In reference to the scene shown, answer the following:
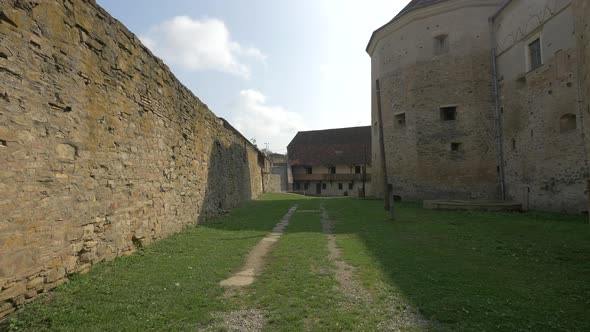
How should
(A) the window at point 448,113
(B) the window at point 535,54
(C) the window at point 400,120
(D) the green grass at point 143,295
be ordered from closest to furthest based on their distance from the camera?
1. (D) the green grass at point 143,295
2. (B) the window at point 535,54
3. (A) the window at point 448,113
4. (C) the window at point 400,120

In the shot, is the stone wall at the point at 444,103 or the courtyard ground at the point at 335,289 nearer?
the courtyard ground at the point at 335,289

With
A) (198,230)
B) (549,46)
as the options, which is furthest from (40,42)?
(549,46)

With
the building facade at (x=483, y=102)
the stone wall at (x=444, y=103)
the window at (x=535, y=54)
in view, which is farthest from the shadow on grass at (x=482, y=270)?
the stone wall at (x=444, y=103)

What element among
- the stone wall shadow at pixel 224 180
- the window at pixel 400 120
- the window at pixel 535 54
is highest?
the window at pixel 535 54

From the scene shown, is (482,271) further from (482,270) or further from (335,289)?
(335,289)

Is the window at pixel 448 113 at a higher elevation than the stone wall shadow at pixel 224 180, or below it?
higher

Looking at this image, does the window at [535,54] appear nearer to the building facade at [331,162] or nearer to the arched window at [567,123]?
the arched window at [567,123]

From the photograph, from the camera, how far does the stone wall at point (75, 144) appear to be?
11.0ft

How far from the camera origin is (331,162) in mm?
42125

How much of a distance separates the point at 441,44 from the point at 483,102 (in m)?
4.22

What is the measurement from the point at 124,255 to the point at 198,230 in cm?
295

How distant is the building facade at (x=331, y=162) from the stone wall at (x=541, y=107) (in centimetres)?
2362

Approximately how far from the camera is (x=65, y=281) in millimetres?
3963

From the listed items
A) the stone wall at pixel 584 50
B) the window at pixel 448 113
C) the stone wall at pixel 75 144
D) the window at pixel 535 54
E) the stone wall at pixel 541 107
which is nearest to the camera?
the stone wall at pixel 75 144
